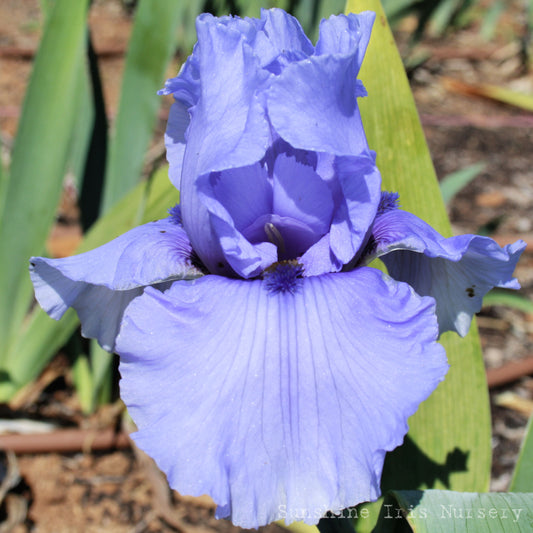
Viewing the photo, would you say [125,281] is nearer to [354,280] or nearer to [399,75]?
[354,280]

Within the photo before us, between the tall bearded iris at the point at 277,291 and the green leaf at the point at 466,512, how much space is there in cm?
9

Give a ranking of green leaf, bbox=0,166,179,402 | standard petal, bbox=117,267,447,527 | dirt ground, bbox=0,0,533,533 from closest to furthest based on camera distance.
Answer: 1. standard petal, bbox=117,267,447,527
2. green leaf, bbox=0,166,179,402
3. dirt ground, bbox=0,0,533,533

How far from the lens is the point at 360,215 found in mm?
571

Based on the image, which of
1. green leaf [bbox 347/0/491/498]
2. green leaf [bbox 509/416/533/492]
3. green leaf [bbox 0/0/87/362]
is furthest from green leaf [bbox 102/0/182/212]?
green leaf [bbox 509/416/533/492]

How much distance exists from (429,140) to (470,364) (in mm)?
2094

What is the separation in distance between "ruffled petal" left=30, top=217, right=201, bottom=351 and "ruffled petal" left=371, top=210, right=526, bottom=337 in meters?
0.21

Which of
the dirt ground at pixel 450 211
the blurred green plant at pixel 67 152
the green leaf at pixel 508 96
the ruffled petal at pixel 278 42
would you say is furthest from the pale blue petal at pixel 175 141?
the green leaf at pixel 508 96

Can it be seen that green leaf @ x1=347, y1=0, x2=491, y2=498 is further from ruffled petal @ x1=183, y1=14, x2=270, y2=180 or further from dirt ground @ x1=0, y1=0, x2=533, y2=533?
dirt ground @ x1=0, y1=0, x2=533, y2=533

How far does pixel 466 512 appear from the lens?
545 mm

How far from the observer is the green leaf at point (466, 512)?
53 cm

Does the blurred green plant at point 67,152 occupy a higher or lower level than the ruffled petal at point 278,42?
lower

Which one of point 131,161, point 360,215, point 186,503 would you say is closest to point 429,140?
point 131,161

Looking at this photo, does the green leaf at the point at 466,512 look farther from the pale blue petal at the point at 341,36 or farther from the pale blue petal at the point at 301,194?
the pale blue petal at the point at 341,36

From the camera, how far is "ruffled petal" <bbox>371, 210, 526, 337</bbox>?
551mm
